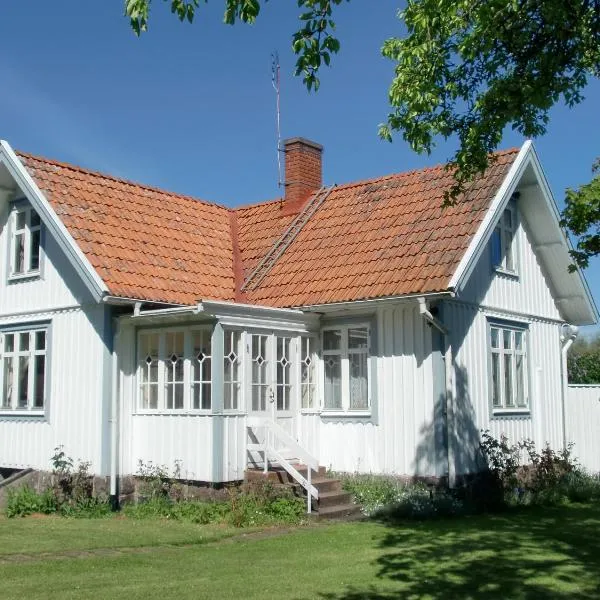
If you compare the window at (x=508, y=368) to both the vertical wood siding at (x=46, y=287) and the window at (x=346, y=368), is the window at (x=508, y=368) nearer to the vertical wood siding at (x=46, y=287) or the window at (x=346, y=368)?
the window at (x=346, y=368)

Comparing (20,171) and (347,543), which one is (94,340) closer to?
(20,171)

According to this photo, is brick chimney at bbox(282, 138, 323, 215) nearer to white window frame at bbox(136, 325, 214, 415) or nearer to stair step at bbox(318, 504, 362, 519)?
white window frame at bbox(136, 325, 214, 415)

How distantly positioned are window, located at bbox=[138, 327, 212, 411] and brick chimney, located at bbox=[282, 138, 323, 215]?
5.87 meters

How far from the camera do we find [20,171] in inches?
653

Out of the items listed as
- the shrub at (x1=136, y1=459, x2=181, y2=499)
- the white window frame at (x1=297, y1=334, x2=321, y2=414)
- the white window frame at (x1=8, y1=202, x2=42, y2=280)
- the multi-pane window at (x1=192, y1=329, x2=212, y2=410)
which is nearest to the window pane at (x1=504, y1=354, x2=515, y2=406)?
the white window frame at (x1=297, y1=334, x2=321, y2=414)

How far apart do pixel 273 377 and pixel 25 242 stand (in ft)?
19.9

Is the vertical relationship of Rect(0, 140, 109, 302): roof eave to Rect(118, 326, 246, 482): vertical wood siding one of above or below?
above

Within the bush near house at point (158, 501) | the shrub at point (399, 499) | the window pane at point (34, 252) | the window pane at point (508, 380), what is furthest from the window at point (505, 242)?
the window pane at point (34, 252)

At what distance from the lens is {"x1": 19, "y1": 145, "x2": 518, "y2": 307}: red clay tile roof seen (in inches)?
620

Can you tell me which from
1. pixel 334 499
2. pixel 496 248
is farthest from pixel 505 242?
pixel 334 499

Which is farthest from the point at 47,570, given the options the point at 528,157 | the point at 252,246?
the point at 528,157

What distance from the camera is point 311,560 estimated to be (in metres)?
10.8

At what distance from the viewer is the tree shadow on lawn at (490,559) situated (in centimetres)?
909

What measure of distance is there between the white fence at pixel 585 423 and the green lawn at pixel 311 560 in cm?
617
